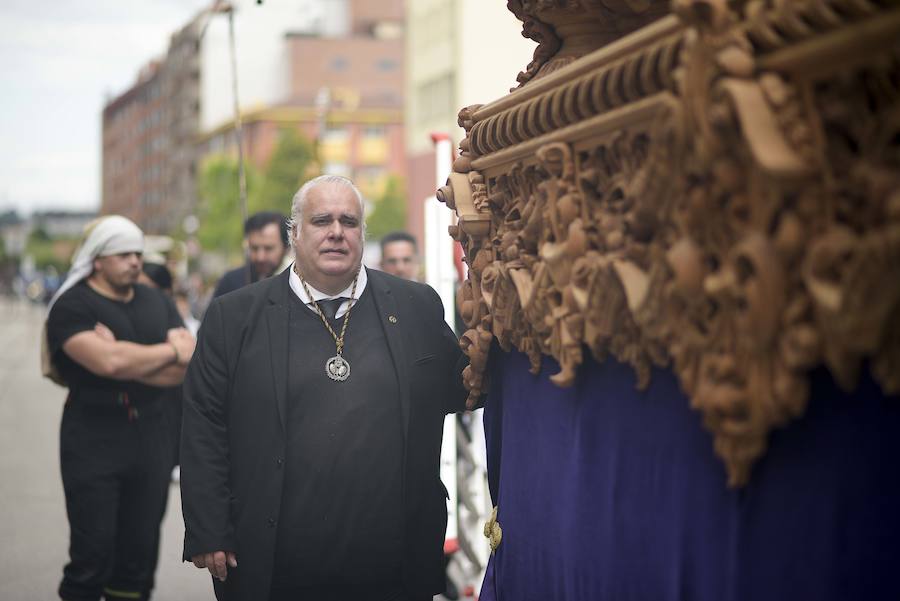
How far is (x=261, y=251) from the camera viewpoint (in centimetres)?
679

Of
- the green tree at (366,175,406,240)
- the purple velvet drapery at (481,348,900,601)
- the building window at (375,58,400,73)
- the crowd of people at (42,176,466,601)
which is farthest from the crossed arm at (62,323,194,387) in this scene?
the building window at (375,58,400,73)

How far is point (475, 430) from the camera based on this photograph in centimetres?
660

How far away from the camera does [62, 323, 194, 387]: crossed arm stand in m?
5.55

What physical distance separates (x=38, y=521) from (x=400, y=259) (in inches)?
156

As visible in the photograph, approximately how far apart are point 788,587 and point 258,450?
83.6 inches

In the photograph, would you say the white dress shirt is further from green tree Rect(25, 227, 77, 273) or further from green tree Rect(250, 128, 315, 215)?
green tree Rect(25, 227, 77, 273)

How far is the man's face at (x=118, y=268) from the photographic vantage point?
5.83 meters

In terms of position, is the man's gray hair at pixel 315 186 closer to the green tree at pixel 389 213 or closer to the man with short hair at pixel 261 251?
the man with short hair at pixel 261 251

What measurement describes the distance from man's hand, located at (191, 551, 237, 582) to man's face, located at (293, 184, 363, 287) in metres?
0.90

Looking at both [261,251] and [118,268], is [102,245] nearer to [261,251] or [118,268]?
[118,268]

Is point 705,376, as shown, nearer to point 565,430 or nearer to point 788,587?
point 788,587

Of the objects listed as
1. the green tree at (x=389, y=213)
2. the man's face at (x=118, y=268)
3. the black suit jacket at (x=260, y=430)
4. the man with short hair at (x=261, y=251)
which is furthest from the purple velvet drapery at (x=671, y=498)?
the green tree at (x=389, y=213)

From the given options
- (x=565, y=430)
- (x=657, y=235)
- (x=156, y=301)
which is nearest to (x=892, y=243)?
(x=657, y=235)

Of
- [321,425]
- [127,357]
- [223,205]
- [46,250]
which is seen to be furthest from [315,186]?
[46,250]
